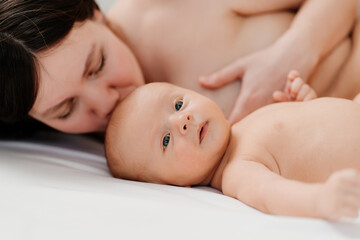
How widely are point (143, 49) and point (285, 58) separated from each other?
1.42 ft

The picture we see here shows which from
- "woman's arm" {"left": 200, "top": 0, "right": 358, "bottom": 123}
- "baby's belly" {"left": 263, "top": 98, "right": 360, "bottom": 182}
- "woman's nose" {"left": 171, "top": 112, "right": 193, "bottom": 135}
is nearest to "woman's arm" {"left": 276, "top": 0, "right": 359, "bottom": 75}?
"woman's arm" {"left": 200, "top": 0, "right": 358, "bottom": 123}

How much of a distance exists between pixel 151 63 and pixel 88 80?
0.26 meters

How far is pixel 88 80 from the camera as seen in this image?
1.12 m

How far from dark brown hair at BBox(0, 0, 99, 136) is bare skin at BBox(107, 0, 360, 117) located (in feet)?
1.00

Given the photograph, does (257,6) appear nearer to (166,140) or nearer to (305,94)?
(305,94)

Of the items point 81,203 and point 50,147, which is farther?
point 50,147

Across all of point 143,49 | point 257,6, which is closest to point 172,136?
point 143,49

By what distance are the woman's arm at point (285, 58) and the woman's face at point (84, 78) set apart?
0.25 m

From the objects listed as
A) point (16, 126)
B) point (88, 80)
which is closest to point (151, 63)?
point (88, 80)

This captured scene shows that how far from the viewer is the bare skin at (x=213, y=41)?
4.08 ft

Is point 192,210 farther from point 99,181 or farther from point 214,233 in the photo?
point 99,181

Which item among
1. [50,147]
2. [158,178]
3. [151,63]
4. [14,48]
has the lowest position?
[50,147]

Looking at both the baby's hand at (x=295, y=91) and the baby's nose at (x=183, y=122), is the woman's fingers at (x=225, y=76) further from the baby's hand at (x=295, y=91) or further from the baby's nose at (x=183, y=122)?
the baby's nose at (x=183, y=122)

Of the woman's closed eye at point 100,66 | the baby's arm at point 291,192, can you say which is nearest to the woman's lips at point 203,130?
the baby's arm at point 291,192
